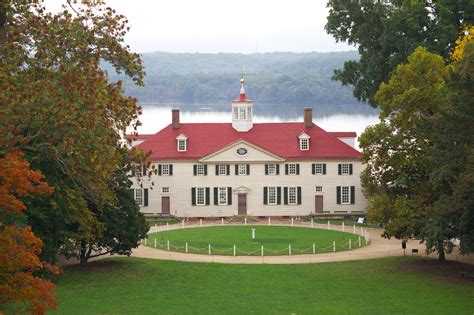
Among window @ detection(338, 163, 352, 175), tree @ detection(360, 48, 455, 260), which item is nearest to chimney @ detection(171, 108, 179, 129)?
window @ detection(338, 163, 352, 175)

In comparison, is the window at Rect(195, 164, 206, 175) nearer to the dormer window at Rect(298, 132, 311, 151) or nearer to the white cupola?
the white cupola

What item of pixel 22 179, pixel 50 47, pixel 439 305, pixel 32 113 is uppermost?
pixel 50 47

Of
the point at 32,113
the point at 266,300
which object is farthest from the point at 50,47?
the point at 266,300

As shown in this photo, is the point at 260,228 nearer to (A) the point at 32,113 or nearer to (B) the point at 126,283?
(B) the point at 126,283

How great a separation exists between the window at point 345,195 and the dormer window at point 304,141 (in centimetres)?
395

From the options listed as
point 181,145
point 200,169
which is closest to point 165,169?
point 181,145

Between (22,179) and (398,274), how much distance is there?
69.8 ft

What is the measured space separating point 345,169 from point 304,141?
3.63m

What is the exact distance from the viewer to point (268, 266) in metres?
42.0

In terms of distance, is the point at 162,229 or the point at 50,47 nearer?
the point at 50,47

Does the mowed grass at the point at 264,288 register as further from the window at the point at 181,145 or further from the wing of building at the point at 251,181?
the window at the point at 181,145

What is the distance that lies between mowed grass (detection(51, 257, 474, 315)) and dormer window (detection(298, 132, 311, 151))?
76.4ft

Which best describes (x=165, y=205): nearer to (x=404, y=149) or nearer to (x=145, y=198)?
(x=145, y=198)

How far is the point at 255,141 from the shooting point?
67000 millimetres
